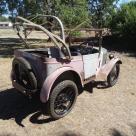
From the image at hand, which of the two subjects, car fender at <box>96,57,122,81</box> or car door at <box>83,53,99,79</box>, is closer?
car door at <box>83,53,99,79</box>

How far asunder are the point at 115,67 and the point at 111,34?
8.50 meters

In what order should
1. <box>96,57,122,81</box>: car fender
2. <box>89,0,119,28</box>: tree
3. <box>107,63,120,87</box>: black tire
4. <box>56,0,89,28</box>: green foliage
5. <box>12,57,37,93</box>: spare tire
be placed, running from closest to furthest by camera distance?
<box>12,57,37,93</box>: spare tire, <box>96,57,122,81</box>: car fender, <box>107,63,120,87</box>: black tire, <box>56,0,89,28</box>: green foliage, <box>89,0,119,28</box>: tree

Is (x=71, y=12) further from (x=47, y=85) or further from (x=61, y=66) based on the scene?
(x=47, y=85)

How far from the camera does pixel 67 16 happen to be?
12.3 meters

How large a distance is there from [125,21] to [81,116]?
9.79m

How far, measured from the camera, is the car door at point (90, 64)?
6232 millimetres

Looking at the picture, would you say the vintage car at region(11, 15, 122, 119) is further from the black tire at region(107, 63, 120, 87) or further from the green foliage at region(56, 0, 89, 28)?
the green foliage at region(56, 0, 89, 28)

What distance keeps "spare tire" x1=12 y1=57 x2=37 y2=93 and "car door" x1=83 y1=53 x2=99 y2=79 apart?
139cm

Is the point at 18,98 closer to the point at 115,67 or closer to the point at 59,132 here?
the point at 59,132

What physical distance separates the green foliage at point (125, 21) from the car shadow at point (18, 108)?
Result: 353 inches

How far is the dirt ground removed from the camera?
5.16 meters

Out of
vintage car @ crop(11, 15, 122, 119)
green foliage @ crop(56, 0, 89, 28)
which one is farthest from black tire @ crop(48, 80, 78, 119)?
green foliage @ crop(56, 0, 89, 28)

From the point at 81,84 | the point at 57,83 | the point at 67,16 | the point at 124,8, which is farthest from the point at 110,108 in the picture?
the point at 124,8

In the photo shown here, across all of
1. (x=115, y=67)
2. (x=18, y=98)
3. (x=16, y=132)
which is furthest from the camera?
(x=115, y=67)
